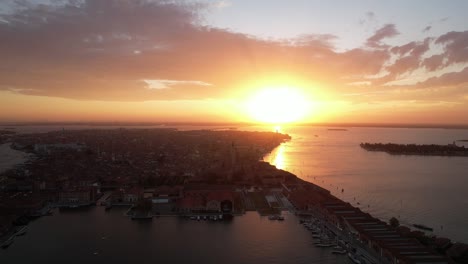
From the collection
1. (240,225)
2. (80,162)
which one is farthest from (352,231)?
(80,162)

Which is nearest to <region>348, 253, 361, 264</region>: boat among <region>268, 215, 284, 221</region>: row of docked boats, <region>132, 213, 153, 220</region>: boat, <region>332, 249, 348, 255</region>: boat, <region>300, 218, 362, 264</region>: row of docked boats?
<region>300, 218, 362, 264</region>: row of docked boats

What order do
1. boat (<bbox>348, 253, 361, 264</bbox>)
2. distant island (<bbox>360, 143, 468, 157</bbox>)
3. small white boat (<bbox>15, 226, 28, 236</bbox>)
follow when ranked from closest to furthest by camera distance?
boat (<bbox>348, 253, 361, 264</bbox>), small white boat (<bbox>15, 226, 28, 236</bbox>), distant island (<bbox>360, 143, 468, 157</bbox>)

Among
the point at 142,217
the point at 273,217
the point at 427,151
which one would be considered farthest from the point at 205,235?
the point at 427,151

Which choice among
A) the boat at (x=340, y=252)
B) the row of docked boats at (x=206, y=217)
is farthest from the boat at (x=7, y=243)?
the boat at (x=340, y=252)

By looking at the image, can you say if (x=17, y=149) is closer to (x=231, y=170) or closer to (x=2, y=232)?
(x=231, y=170)

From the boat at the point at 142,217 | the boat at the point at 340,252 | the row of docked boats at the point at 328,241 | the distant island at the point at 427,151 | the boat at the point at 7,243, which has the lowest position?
the boat at the point at 7,243

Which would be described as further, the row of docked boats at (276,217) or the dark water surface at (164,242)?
the row of docked boats at (276,217)

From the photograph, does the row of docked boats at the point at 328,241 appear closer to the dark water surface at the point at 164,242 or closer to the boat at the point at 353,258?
the boat at the point at 353,258

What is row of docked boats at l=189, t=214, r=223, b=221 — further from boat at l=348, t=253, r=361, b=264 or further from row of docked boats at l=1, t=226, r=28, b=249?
row of docked boats at l=1, t=226, r=28, b=249
